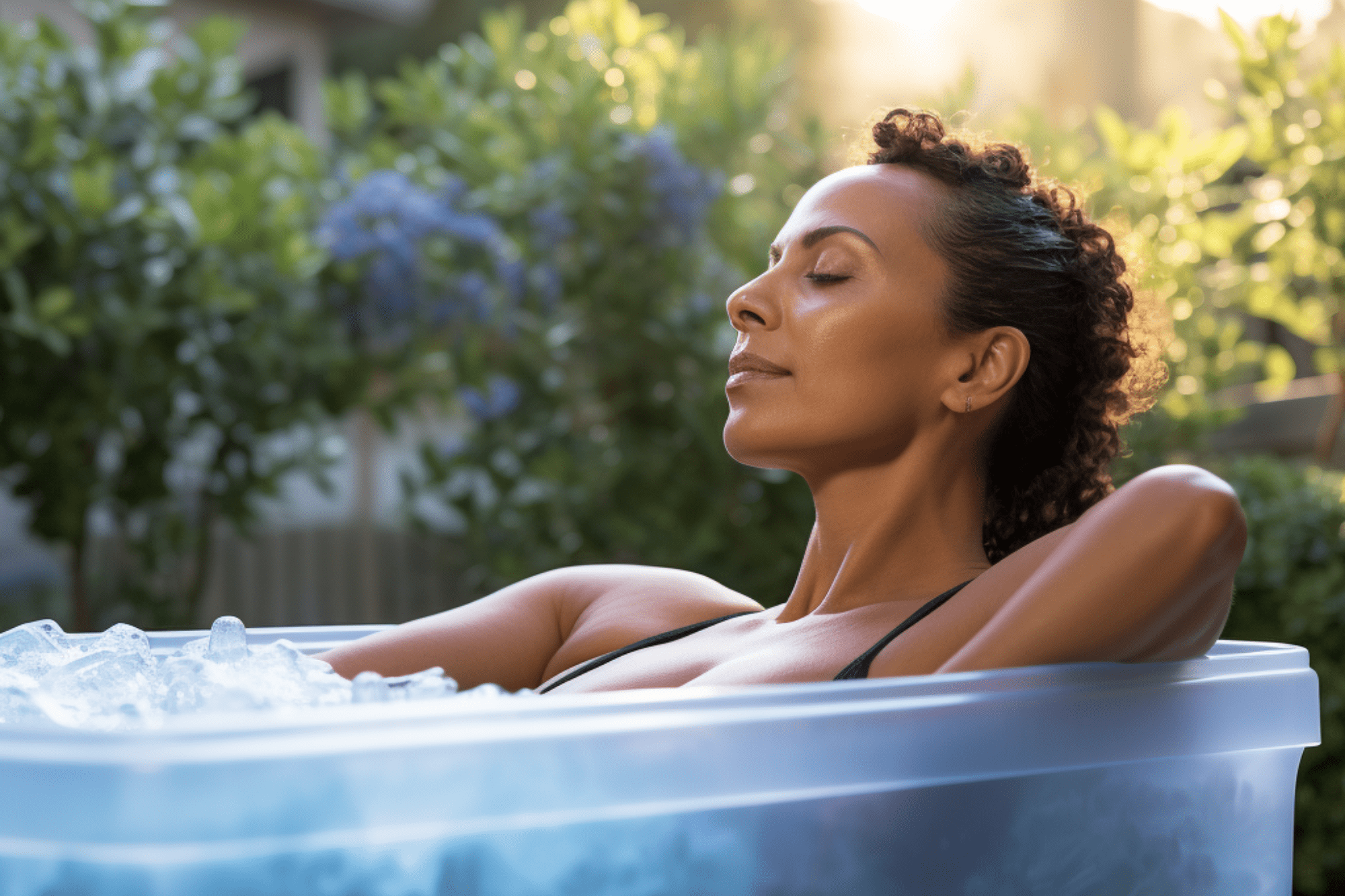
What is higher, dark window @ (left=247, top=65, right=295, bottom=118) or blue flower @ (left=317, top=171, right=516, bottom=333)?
dark window @ (left=247, top=65, right=295, bottom=118)

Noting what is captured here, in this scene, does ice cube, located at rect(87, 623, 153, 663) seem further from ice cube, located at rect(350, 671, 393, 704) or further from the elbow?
the elbow

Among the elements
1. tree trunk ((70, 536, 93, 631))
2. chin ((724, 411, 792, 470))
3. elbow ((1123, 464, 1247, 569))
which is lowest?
tree trunk ((70, 536, 93, 631))

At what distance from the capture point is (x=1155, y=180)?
10.6 ft

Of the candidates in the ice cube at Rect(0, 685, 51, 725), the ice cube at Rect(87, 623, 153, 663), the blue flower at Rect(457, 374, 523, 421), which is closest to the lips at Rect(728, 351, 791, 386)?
the ice cube at Rect(87, 623, 153, 663)

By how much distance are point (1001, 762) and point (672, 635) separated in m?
0.71

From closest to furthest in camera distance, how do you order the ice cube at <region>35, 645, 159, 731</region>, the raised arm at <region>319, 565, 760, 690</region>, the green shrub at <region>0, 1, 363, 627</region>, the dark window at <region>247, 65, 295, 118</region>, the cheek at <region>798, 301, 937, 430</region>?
the ice cube at <region>35, 645, 159, 731</region> → the cheek at <region>798, 301, 937, 430</region> → the raised arm at <region>319, 565, 760, 690</region> → the green shrub at <region>0, 1, 363, 627</region> → the dark window at <region>247, 65, 295, 118</region>

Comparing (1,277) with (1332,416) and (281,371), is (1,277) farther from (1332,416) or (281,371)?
(1332,416)

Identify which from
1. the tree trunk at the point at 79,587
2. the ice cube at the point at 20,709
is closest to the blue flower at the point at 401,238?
the tree trunk at the point at 79,587

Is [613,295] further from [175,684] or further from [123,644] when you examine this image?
[175,684]

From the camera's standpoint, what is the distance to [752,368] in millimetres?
1457

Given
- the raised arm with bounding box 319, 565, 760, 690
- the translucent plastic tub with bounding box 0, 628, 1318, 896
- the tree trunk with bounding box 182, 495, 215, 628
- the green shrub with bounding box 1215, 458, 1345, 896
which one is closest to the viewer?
the translucent plastic tub with bounding box 0, 628, 1318, 896

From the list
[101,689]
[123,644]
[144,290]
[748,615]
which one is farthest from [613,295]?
[101,689]

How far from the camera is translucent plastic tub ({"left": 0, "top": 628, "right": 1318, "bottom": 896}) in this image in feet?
2.36

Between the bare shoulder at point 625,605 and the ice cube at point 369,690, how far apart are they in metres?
0.69
